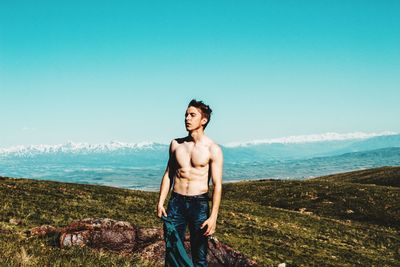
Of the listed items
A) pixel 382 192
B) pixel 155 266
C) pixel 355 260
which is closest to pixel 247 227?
pixel 355 260

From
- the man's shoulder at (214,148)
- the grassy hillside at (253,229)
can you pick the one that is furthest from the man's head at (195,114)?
the grassy hillside at (253,229)

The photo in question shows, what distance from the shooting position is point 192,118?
884 centimetres

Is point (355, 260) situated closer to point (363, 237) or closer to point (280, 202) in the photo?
point (363, 237)

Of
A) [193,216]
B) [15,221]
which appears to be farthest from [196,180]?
[15,221]

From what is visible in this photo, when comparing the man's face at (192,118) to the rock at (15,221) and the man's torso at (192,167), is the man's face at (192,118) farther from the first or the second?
the rock at (15,221)

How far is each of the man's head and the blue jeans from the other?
1.59 m

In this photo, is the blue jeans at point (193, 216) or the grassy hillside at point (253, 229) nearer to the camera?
the blue jeans at point (193, 216)

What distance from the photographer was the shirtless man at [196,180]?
28.8 ft

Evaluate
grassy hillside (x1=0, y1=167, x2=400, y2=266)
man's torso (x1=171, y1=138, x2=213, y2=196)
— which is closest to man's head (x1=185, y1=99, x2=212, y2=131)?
man's torso (x1=171, y1=138, x2=213, y2=196)

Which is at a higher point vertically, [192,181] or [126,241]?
[192,181]

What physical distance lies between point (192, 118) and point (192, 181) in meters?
1.40

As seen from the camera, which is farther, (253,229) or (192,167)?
(253,229)

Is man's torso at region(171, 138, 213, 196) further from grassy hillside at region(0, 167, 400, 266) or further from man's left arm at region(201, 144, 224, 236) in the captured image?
grassy hillside at region(0, 167, 400, 266)

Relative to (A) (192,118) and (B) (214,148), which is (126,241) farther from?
(A) (192,118)
